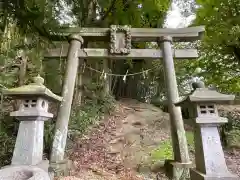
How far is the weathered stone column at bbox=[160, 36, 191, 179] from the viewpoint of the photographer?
430 centimetres

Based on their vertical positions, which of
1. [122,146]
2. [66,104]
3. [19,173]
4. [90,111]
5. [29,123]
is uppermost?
[90,111]

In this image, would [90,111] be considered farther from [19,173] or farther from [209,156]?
[19,173]

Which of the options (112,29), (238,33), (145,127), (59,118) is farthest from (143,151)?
(238,33)

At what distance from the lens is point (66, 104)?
15.8ft

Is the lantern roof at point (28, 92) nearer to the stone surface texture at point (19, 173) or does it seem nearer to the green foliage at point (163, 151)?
the stone surface texture at point (19, 173)

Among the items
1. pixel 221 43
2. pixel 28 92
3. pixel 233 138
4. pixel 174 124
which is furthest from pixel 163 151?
pixel 221 43

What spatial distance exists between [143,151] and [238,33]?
5.28 m

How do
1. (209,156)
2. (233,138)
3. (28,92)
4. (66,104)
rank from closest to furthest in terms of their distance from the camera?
(209,156) → (28,92) → (66,104) → (233,138)

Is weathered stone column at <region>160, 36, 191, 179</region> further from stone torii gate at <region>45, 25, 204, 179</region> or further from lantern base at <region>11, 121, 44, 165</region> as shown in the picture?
lantern base at <region>11, 121, 44, 165</region>

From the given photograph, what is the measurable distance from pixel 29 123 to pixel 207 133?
9.61 feet

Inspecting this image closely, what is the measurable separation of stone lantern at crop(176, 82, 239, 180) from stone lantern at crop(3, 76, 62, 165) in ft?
8.33

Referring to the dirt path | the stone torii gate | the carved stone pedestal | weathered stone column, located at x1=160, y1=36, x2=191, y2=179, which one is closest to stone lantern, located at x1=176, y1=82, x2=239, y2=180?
the carved stone pedestal

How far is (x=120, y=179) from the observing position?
4.25 metres

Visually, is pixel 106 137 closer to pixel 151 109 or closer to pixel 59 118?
pixel 59 118
